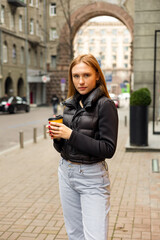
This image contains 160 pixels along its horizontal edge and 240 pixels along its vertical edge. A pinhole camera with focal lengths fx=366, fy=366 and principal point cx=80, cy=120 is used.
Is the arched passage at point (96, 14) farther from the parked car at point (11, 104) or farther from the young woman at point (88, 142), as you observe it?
the young woman at point (88, 142)

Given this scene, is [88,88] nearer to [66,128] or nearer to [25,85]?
[66,128]

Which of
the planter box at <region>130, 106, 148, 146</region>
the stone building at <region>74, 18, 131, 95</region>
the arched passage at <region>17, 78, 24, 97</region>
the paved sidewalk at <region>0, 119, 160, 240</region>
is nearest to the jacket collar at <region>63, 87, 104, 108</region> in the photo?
the paved sidewalk at <region>0, 119, 160, 240</region>

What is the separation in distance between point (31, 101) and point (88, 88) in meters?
43.4

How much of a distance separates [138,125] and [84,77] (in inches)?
318

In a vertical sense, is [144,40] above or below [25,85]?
above

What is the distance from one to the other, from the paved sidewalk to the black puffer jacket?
2047 millimetres

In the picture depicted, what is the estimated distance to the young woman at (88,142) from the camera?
2564 millimetres

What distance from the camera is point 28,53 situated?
42.4 metres

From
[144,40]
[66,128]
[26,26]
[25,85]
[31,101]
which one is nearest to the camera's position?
[66,128]

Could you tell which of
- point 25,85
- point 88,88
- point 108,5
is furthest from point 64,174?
point 108,5

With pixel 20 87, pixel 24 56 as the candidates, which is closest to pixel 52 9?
pixel 24 56

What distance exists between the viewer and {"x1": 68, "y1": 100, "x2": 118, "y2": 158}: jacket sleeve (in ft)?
8.37

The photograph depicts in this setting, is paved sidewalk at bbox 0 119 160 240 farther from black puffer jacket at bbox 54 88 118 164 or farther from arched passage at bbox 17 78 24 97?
arched passage at bbox 17 78 24 97

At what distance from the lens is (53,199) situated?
5.93 meters
